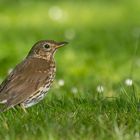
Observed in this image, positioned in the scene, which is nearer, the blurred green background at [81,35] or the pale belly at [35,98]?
the pale belly at [35,98]

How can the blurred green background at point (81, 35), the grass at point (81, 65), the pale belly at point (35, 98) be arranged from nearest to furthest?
1. the grass at point (81, 65)
2. the pale belly at point (35, 98)
3. the blurred green background at point (81, 35)

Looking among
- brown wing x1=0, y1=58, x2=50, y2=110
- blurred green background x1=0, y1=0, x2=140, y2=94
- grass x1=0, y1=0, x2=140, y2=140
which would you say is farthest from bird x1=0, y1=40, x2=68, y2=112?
blurred green background x1=0, y1=0, x2=140, y2=94

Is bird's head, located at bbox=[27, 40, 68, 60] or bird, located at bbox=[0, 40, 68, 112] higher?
bird's head, located at bbox=[27, 40, 68, 60]

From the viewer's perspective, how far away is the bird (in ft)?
28.8

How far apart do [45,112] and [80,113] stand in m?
0.40

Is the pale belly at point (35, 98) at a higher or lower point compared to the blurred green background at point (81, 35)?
higher

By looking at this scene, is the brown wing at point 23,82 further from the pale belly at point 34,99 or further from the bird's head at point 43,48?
the bird's head at point 43,48

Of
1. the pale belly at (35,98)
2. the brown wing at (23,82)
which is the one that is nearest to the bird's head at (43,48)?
the brown wing at (23,82)

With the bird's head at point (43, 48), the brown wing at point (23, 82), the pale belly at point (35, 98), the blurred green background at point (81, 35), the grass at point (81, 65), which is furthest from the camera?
the blurred green background at point (81, 35)

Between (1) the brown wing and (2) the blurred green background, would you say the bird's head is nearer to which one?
(1) the brown wing

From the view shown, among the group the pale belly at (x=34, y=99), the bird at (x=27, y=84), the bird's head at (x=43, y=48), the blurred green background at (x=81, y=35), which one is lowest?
the blurred green background at (x=81, y=35)

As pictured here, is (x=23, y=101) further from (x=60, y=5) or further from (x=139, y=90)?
(x=60, y=5)

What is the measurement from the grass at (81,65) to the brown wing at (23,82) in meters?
0.16

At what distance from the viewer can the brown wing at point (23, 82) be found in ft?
28.8
